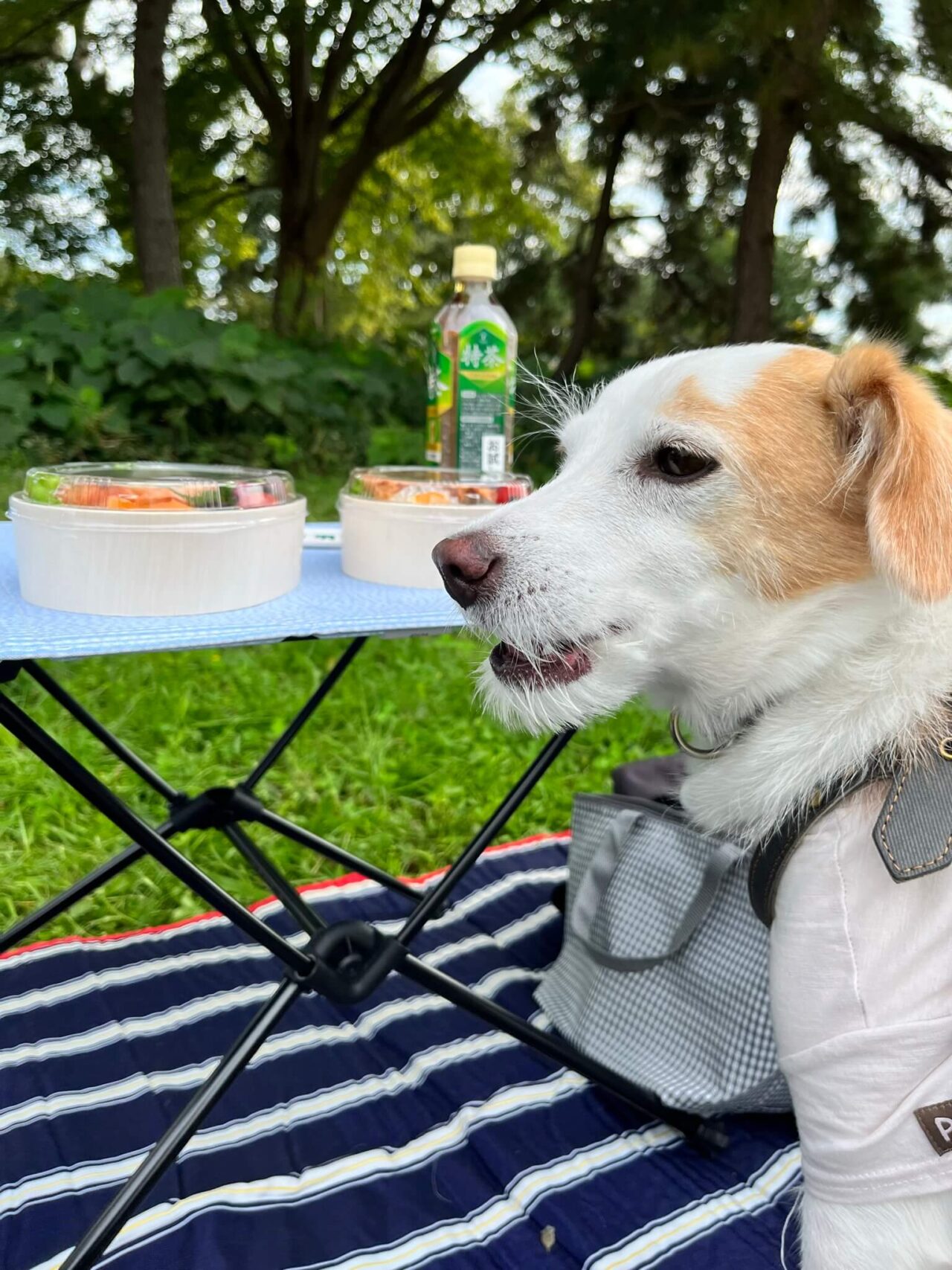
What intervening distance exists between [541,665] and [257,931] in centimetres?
49

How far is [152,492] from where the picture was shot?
1099mm

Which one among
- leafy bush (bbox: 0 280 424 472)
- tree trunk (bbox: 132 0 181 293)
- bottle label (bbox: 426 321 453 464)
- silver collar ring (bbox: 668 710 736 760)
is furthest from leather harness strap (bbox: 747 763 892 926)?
tree trunk (bbox: 132 0 181 293)

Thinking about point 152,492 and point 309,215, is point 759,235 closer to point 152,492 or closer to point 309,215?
point 309,215

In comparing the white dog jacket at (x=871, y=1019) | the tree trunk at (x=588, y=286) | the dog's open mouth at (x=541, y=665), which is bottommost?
the white dog jacket at (x=871, y=1019)

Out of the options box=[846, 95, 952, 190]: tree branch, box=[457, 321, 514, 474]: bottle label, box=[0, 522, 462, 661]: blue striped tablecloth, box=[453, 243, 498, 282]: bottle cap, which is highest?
box=[846, 95, 952, 190]: tree branch

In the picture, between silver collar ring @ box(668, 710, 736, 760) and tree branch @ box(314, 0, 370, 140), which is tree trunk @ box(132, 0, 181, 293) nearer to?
tree branch @ box(314, 0, 370, 140)

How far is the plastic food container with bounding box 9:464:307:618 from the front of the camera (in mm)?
1046

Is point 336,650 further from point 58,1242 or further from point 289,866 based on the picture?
point 58,1242

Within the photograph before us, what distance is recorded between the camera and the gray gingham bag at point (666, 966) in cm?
150

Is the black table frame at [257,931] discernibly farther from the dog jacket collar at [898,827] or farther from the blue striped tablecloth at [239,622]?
the dog jacket collar at [898,827]

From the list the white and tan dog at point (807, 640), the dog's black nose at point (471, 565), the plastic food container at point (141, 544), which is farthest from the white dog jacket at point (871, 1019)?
the plastic food container at point (141, 544)

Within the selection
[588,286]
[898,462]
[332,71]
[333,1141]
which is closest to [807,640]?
[898,462]

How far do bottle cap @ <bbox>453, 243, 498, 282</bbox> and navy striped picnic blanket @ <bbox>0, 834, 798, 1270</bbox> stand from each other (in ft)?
4.33

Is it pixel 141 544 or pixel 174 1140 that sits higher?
pixel 141 544
